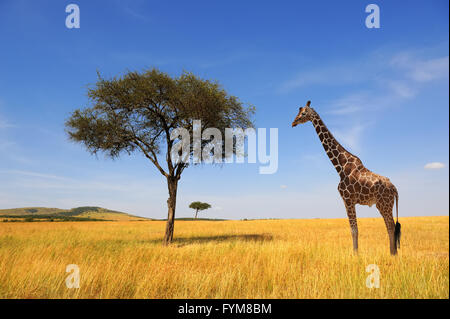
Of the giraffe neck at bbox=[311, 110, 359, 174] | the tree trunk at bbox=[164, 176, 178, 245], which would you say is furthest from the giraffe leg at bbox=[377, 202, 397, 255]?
the tree trunk at bbox=[164, 176, 178, 245]

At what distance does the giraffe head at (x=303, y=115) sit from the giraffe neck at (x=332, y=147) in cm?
36

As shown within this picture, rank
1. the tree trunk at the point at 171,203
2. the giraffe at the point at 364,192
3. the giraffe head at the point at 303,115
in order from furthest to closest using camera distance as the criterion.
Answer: the tree trunk at the point at 171,203 < the giraffe head at the point at 303,115 < the giraffe at the point at 364,192

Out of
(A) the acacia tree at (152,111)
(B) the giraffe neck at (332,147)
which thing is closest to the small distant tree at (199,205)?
(A) the acacia tree at (152,111)

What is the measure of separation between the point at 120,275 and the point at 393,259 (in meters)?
8.30

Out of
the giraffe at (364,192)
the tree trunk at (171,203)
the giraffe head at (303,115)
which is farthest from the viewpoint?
the tree trunk at (171,203)

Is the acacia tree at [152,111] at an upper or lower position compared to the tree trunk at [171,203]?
upper

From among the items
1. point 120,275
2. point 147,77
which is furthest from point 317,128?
point 147,77

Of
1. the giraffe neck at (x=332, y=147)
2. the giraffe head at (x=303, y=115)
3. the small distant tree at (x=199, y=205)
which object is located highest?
the giraffe head at (x=303, y=115)

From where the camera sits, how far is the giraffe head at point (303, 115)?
11391 mm

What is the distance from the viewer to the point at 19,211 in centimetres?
7069

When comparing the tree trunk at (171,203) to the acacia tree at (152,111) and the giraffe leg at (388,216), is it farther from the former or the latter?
the giraffe leg at (388,216)
